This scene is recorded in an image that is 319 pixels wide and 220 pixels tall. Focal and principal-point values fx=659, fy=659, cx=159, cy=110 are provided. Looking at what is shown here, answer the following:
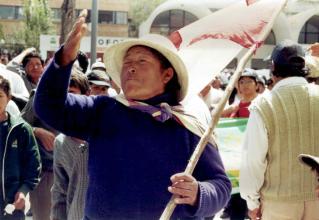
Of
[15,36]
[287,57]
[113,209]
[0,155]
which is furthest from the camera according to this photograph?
[15,36]

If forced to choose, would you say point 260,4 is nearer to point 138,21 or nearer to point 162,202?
point 162,202

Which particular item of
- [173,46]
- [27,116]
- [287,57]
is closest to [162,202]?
[173,46]

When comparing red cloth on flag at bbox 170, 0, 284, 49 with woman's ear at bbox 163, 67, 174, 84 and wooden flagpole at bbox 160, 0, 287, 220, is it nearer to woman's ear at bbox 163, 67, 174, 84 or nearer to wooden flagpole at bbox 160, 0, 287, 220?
wooden flagpole at bbox 160, 0, 287, 220

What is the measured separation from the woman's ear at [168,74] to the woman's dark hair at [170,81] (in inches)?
0.5

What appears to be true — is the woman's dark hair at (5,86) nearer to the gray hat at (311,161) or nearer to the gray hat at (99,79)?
the gray hat at (99,79)

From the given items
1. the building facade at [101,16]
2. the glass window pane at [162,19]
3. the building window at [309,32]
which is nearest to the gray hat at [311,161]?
the glass window pane at [162,19]

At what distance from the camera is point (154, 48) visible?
251 cm

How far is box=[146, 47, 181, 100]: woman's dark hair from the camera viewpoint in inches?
99.6

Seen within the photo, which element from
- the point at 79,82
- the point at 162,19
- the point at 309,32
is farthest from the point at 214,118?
the point at 309,32

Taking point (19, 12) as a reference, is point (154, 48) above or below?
above

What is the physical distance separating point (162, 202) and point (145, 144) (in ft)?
0.71

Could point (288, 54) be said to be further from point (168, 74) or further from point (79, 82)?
point (168, 74)

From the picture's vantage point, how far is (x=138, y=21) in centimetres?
5122

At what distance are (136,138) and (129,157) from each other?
0.07 metres
